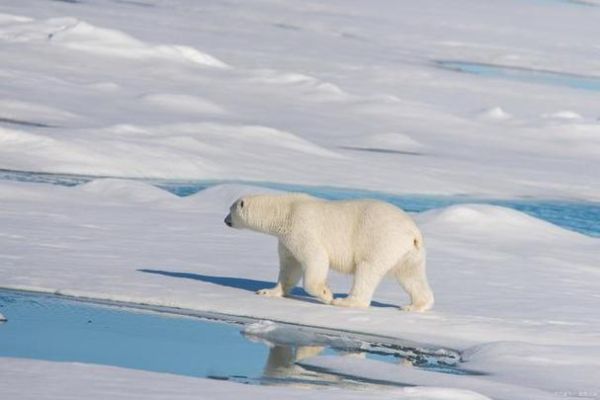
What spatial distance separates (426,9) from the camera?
1515 inches

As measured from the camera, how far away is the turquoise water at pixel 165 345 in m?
5.89

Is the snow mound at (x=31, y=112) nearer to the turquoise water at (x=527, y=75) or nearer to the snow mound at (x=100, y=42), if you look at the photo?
the snow mound at (x=100, y=42)

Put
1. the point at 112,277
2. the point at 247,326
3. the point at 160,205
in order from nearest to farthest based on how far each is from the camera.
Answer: the point at 247,326
the point at 112,277
the point at 160,205

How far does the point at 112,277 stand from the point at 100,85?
1125 cm

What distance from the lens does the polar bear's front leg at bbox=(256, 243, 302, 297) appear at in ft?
24.3

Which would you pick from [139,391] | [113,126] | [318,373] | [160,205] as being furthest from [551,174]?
[139,391]

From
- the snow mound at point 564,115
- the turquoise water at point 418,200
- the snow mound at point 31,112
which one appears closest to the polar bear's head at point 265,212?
the turquoise water at point 418,200

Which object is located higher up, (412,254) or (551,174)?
(412,254)

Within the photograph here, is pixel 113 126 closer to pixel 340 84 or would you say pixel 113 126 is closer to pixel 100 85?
pixel 100 85

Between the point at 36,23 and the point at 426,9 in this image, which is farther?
the point at 426,9

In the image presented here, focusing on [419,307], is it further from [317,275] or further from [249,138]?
[249,138]

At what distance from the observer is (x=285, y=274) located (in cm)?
743

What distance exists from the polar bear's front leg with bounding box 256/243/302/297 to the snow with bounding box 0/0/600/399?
0.39ft

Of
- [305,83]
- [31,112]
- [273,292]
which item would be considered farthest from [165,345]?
[305,83]
